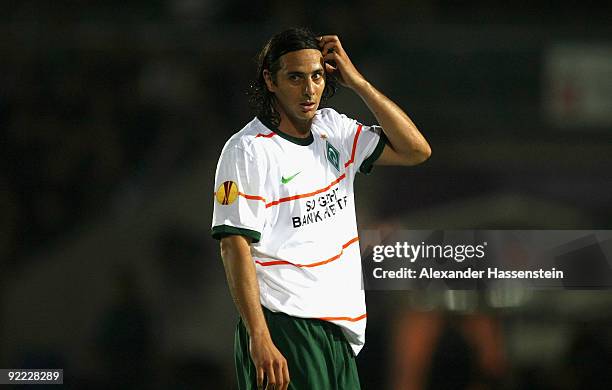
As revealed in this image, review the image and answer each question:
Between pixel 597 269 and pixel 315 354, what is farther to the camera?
pixel 597 269

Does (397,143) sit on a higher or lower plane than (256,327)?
higher

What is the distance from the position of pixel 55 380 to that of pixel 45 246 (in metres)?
0.54

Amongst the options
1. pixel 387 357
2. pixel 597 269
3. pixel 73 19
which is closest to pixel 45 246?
pixel 73 19

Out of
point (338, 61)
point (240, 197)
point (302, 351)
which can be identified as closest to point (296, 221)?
point (240, 197)

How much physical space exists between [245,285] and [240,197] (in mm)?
217

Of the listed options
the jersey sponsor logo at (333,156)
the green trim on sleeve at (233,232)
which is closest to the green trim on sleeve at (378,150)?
the jersey sponsor logo at (333,156)

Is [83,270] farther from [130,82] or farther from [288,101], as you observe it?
[288,101]

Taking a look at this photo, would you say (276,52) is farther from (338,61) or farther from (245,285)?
(245,285)

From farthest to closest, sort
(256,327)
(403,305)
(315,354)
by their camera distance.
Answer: (403,305), (315,354), (256,327)

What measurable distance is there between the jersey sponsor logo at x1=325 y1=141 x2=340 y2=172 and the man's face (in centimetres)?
12

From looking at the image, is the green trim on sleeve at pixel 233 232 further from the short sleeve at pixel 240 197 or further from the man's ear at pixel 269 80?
the man's ear at pixel 269 80

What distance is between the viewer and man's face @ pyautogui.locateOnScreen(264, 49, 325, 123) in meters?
2.38

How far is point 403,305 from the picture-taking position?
3682 millimetres

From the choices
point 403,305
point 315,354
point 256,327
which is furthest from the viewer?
point 403,305
